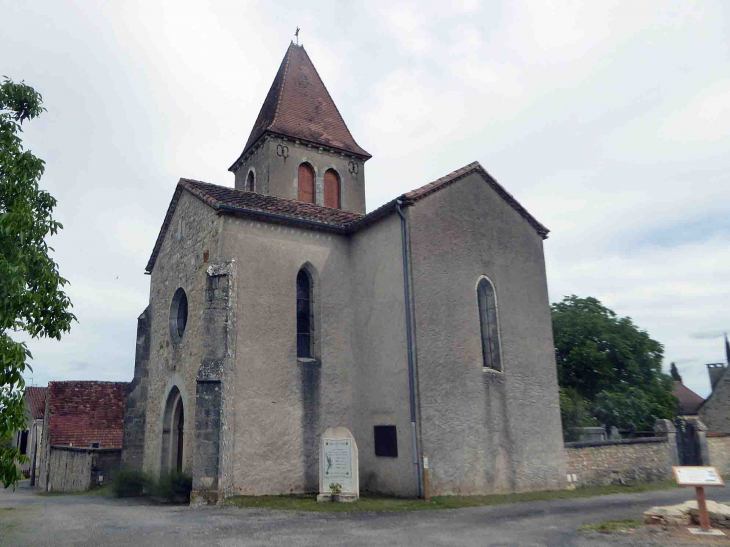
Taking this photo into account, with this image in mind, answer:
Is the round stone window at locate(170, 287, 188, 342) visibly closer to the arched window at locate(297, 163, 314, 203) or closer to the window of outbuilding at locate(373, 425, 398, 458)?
the arched window at locate(297, 163, 314, 203)

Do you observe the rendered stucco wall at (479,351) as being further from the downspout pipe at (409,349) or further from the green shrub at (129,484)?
the green shrub at (129,484)

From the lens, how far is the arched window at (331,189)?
21.7 meters

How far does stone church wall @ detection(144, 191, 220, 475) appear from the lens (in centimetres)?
1491

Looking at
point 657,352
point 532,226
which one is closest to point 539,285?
point 532,226

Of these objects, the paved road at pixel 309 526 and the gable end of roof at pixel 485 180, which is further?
the gable end of roof at pixel 485 180

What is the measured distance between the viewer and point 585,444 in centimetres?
1596

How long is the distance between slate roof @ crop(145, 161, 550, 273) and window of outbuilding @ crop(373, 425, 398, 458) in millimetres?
5640

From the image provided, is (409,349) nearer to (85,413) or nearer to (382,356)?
(382,356)

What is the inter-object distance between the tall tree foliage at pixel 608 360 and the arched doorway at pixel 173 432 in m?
16.9

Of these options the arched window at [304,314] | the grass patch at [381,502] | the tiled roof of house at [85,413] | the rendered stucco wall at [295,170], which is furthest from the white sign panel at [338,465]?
the tiled roof of house at [85,413]

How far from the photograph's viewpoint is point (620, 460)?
1653cm

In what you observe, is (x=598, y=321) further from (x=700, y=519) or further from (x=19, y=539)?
(x=19, y=539)

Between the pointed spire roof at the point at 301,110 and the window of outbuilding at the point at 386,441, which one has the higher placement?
the pointed spire roof at the point at 301,110

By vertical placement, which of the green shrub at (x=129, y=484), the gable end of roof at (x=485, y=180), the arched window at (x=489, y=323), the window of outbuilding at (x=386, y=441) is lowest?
the green shrub at (x=129, y=484)
